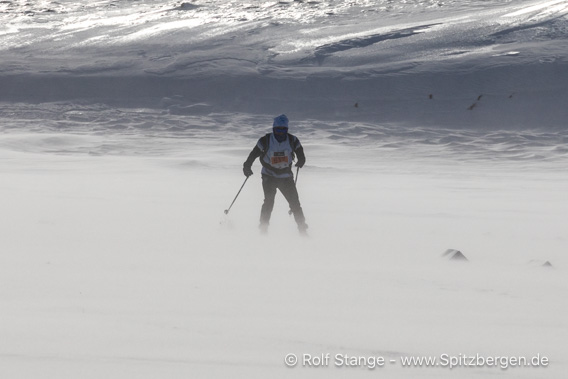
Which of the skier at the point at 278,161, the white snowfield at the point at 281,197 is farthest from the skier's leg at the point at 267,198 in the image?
the white snowfield at the point at 281,197

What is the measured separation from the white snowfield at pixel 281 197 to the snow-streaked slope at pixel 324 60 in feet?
0.32

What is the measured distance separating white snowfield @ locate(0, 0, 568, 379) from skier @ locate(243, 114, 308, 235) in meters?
0.36

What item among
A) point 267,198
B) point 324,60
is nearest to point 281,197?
point 267,198

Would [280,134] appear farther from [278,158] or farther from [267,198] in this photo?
[267,198]

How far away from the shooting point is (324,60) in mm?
29250

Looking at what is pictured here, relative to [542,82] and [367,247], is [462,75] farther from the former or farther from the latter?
[367,247]

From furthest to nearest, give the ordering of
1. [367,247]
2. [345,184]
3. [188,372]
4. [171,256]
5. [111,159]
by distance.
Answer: [111,159]
[345,184]
[367,247]
[171,256]
[188,372]

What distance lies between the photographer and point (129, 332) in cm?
398

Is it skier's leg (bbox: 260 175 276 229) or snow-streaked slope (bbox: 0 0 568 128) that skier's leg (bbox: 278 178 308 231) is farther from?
snow-streaked slope (bbox: 0 0 568 128)

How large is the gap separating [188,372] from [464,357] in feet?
4.24

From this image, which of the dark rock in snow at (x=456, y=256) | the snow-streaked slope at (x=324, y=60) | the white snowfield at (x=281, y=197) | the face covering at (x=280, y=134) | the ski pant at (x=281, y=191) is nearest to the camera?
the white snowfield at (x=281, y=197)

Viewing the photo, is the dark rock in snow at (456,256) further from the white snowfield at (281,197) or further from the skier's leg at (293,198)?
the skier's leg at (293,198)

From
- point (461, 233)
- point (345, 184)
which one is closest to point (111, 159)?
point (345, 184)

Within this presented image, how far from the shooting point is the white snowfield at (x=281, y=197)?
3.95m
